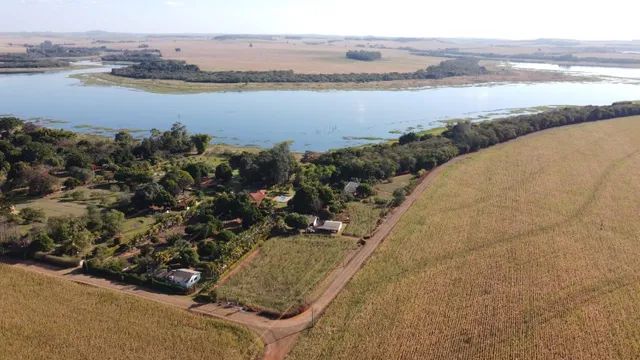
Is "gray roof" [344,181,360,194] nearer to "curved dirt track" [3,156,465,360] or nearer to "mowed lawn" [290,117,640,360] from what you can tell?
"mowed lawn" [290,117,640,360]

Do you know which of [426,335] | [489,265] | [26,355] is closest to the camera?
[26,355]

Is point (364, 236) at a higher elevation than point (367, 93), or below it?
below

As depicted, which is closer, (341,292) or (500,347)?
(500,347)

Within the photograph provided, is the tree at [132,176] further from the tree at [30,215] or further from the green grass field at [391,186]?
the green grass field at [391,186]

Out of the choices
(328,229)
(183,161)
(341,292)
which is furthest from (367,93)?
(341,292)

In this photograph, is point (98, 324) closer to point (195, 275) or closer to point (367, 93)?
point (195, 275)

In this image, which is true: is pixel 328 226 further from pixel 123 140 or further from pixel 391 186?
pixel 123 140

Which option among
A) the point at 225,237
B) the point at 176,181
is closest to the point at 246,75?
the point at 176,181
